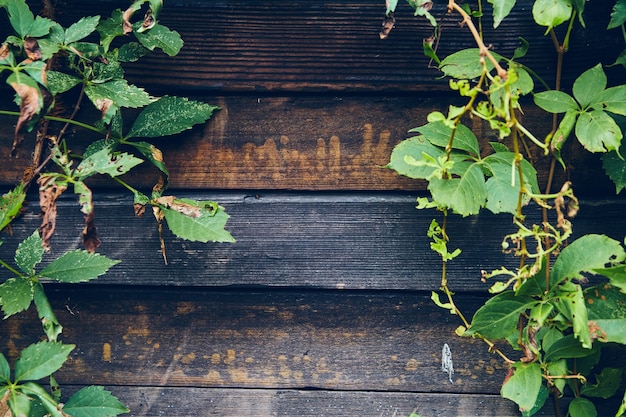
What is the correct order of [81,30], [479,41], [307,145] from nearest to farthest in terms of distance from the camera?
[479,41] < [81,30] < [307,145]

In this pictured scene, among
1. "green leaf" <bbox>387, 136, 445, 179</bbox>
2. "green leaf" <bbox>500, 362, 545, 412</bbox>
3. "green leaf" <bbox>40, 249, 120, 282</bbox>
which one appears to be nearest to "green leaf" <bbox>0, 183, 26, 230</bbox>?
"green leaf" <bbox>40, 249, 120, 282</bbox>

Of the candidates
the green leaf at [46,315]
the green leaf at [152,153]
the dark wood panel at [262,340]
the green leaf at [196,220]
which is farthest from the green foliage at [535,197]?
the green leaf at [46,315]

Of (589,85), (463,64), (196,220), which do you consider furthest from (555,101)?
(196,220)

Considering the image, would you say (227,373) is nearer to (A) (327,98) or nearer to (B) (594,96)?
(A) (327,98)

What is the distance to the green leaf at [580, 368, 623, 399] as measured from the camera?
0.96 metres

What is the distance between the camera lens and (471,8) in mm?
937

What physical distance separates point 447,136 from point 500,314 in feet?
0.97

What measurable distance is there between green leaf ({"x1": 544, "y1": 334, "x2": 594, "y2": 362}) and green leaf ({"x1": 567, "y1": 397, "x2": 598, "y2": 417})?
12cm

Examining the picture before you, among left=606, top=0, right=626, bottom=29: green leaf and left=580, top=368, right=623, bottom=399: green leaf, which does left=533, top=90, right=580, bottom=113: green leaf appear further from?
left=580, top=368, right=623, bottom=399: green leaf

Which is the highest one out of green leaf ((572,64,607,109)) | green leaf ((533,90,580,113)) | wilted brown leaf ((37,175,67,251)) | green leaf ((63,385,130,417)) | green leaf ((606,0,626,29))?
green leaf ((606,0,626,29))

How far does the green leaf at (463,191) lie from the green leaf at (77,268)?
55cm

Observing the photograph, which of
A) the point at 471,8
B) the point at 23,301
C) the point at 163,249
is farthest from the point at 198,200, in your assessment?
the point at 471,8

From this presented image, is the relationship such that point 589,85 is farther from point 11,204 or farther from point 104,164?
point 11,204

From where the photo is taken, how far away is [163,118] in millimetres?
947
